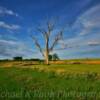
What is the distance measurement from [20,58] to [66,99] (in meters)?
99.1

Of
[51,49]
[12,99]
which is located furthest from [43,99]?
[51,49]

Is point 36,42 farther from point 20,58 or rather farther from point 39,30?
point 20,58

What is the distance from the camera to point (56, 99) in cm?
1224

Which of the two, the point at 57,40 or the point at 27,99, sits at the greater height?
the point at 57,40

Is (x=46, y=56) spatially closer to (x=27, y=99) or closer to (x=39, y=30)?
(x=39, y=30)

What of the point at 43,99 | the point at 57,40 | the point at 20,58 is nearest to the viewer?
the point at 43,99

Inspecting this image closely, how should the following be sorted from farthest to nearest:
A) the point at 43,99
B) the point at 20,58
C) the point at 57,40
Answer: the point at 20,58
the point at 57,40
the point at 43,99

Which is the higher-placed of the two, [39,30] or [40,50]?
[39,30]

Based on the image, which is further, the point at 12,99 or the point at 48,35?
the point at 48,35

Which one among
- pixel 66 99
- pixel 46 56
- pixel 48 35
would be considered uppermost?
pixel 48 35

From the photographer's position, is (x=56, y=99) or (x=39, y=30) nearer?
(x=56, y=99)

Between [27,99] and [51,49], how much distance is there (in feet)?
185

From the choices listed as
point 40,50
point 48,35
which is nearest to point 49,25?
point 48,35

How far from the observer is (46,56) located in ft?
227
